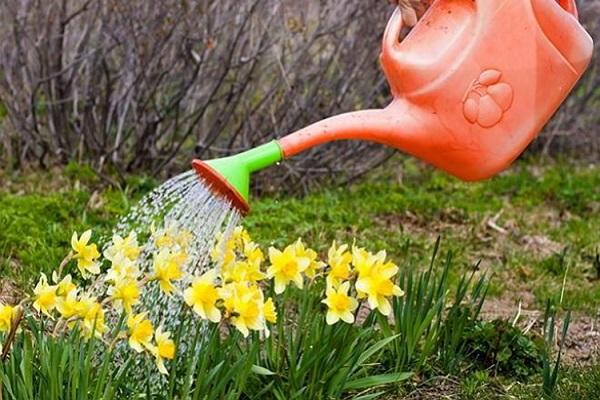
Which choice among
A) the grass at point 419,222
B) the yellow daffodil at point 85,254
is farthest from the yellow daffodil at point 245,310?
the grass at point 419,222

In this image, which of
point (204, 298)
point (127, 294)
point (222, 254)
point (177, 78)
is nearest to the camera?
point (204, 298)

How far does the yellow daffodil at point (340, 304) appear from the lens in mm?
2740

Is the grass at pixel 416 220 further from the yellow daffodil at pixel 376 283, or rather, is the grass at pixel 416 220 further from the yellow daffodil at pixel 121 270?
the yellow daffodil at pixel 376 283

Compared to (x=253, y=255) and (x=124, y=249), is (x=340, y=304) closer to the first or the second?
(x=253, y=255)

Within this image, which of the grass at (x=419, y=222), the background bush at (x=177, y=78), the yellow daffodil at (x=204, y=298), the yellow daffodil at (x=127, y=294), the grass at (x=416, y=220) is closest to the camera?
the yellow daffodil at (x=204, y=298)

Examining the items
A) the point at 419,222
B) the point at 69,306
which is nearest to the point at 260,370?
the point at 69,306

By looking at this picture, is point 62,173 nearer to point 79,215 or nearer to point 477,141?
point 79,215

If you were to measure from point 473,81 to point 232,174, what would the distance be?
715 mm

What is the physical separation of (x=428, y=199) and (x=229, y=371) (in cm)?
396

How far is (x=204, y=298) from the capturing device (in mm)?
2568

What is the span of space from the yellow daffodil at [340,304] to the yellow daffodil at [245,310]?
0.62ft

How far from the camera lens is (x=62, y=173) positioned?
21.3 ft

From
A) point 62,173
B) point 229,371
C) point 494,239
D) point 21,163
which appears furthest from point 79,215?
point 229,371

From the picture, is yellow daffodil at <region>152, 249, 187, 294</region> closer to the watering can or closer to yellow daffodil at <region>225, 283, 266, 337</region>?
yellow daffodil at <region>225, 283, 266, 337</region>
